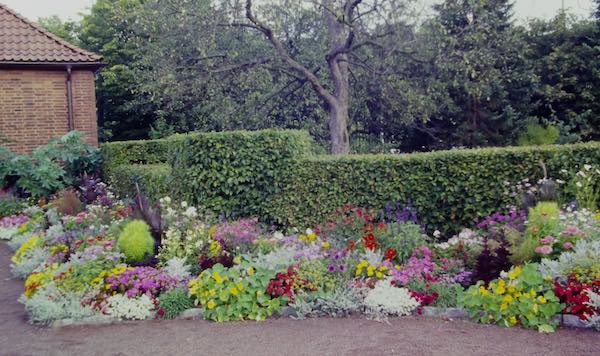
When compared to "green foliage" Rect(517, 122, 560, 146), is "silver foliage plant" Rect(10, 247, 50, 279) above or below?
below

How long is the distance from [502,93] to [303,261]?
12.3 m

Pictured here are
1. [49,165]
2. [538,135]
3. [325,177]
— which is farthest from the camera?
Answer: [538,135]

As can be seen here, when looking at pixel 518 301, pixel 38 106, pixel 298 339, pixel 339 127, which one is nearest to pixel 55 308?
pixel 298 339

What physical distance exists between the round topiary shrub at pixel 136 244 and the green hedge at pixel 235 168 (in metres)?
1.68

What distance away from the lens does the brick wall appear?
14062 mm

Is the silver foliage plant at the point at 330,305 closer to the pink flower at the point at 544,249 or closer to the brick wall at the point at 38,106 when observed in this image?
the pink flower at the point at 544,249

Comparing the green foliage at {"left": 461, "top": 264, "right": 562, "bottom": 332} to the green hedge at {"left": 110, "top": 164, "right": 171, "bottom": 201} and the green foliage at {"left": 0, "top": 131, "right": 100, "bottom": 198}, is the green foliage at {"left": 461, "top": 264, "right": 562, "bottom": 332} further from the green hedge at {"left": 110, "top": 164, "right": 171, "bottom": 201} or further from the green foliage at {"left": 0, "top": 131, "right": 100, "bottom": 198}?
the green foliage at {"left": 0, "top": 131, "right": 100, "bottom": 198}

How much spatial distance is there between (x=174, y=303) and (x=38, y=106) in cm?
1101

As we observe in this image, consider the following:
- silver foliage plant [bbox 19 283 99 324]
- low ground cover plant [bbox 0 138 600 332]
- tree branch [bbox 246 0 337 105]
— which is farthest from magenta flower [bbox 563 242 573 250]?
tree branch [bbox 246 0 337 105]

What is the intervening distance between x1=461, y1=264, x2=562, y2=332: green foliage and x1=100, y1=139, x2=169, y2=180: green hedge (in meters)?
10.1

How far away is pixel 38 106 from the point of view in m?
14.4

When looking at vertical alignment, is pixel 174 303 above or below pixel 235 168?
below

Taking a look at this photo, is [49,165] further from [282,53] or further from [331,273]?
[331,273]

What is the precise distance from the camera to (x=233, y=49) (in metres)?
13.2
